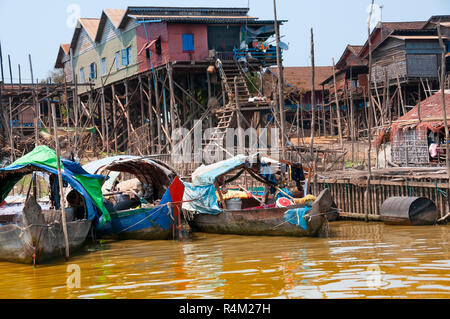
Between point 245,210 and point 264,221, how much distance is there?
0.71 m

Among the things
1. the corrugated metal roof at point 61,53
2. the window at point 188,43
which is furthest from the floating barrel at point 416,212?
the corrugated metal roof at point 61,53

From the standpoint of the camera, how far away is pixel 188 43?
29.4m

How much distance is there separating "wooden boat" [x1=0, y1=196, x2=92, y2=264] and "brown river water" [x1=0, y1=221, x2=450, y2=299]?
0.27 metres

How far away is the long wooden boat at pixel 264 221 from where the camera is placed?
1505cm

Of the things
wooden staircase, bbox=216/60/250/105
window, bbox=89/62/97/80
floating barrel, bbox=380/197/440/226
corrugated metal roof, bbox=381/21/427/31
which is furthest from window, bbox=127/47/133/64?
floating barrel, bbox=380/197/440/226

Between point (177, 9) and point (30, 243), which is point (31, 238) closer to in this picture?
point (30, 243)

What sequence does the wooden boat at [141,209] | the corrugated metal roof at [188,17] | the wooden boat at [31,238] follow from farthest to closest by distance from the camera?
the corrugated metal roof at [188,17] → the wooden boat at [141,209] → the wooden boat at [31,238]

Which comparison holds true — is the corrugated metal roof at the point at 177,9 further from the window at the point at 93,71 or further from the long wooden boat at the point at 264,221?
the long wooden boat at the point at 264,221

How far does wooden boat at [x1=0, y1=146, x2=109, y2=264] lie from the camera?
12.9 m

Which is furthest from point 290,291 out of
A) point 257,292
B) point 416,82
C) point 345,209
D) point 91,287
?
point 416,82

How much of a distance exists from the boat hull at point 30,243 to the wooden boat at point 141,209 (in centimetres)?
270

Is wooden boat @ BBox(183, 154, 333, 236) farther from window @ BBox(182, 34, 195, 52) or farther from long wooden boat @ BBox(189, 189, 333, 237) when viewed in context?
window @ BBox(182, 34, 195, 52)

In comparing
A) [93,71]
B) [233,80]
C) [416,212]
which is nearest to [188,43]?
[233,80]
